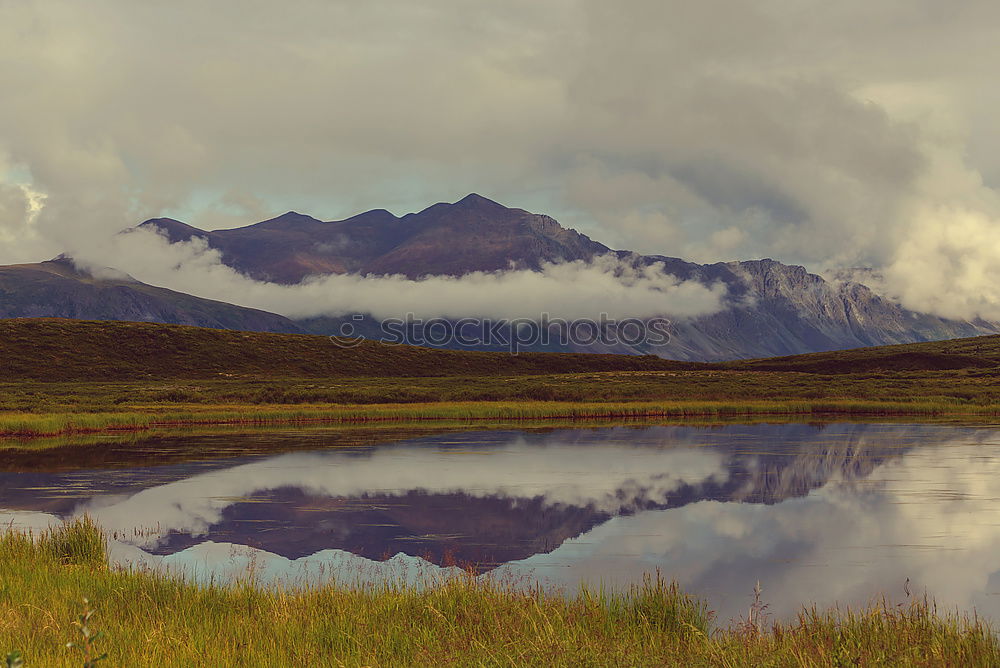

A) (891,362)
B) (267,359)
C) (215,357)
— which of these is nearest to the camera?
(215,357)

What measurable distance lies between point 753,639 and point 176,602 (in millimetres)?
9105

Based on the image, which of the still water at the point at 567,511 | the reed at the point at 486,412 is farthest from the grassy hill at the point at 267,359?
the still water at the point at 567,511

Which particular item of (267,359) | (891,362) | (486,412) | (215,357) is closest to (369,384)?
(486,412)

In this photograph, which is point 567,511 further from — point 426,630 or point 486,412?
point 486,412

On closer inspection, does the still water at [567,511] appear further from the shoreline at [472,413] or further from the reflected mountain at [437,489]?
the shoreline at [472,413]

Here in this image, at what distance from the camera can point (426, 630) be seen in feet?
38.1

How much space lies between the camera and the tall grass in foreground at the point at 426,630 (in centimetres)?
1016

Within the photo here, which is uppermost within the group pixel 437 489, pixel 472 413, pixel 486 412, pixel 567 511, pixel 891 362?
pixel 891 362

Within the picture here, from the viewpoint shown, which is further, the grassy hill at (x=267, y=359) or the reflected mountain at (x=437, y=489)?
the grassy hill at (x=267, y=359)

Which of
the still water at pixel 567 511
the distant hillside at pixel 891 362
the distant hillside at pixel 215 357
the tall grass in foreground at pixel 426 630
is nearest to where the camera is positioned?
the tall grass in foreground at pixel 426 630

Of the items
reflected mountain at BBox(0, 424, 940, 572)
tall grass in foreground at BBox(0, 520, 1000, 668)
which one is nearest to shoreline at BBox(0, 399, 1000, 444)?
reflected mountain at BBox(0, 424, 940, 572)

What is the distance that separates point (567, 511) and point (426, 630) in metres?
17.1

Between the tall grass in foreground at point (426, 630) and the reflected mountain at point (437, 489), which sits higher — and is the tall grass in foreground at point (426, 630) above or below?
above

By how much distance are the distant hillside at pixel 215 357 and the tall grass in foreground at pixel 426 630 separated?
130957 millimetres
